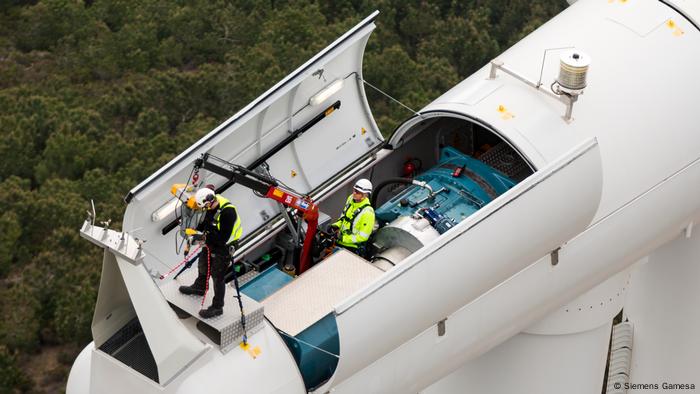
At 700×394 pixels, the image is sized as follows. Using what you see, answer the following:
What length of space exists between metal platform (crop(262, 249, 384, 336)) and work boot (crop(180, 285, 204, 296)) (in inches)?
33.6

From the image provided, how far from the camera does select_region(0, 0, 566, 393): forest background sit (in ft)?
102

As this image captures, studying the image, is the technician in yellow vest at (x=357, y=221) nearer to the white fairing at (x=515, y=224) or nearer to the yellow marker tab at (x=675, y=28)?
the white fairing at (x=515, y=224)

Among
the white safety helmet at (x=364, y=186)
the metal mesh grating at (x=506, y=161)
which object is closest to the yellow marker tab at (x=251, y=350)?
the white safety helmet at (x=364, y=186)

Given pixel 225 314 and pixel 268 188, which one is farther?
pixel 268 188

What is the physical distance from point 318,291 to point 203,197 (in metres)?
1.86

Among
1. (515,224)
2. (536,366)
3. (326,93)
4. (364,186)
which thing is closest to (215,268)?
(364,186)

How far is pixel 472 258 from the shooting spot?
55.5 feet

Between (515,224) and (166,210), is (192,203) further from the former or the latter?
(515,224)

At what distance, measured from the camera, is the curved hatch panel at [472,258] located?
16.4 m

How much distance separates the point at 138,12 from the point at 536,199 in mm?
26314

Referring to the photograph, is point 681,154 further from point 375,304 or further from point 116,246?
point 116,246

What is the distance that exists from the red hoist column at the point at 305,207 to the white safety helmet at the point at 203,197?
163cm

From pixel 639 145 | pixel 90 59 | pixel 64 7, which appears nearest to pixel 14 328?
pixel 90 59

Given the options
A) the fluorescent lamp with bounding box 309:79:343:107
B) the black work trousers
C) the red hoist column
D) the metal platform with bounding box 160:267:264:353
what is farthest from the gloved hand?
the fluorescent lamp with bounding box 309:79:343:107
